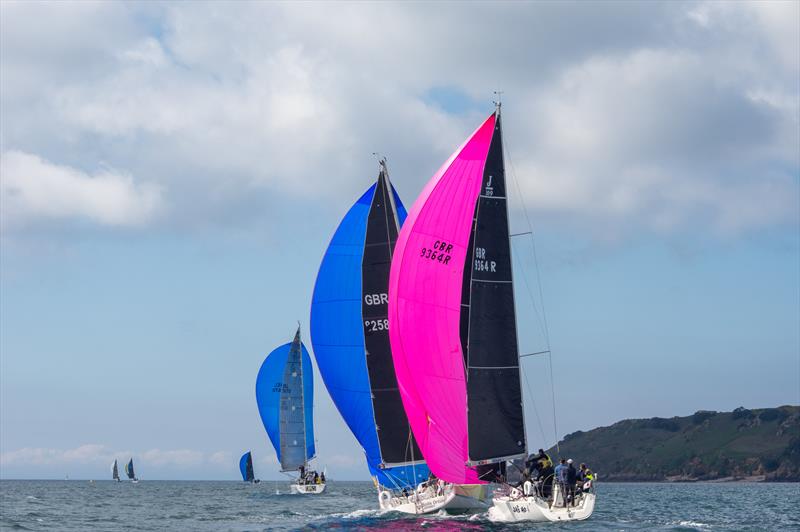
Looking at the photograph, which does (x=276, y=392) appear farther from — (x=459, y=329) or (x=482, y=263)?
(x=482, y=263)

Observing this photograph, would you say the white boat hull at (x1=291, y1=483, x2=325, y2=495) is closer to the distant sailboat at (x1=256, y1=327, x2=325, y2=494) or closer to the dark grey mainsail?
the distant sailboat at (x1=256, y1=327, x2=325, y2=494)

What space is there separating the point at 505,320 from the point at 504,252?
7.46 feet

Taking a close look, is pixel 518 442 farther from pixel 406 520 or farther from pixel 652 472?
pixel 652 472

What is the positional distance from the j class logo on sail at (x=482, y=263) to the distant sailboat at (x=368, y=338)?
7492mm

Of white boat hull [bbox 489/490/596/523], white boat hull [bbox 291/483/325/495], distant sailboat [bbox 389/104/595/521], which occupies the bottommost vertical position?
white boat hull [bbox 489/490/596/523]

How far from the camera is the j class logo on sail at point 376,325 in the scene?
4244cm

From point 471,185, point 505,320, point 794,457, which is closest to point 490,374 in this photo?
point 505,320

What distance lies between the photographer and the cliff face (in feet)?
510

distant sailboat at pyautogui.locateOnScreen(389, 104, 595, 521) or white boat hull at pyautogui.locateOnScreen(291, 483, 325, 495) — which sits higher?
distant sailboat at pyautogui.locateOnScreen(389, 104, 595, 521)

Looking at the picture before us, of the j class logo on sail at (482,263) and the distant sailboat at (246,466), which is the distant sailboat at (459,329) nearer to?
the j class logo on sail at (482,263)

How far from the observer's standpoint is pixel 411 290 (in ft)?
113

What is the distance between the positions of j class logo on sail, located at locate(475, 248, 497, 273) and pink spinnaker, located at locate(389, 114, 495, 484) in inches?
17.6

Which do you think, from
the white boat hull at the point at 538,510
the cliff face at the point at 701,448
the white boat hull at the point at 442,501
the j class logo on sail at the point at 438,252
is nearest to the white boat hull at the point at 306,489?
the white boat hull at the point at 442,501

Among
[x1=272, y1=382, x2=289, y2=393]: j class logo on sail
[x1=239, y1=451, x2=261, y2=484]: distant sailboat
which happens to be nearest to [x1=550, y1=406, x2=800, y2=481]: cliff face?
[x1=239, y1=451, x2=261, y2=484]: distant sailboat
